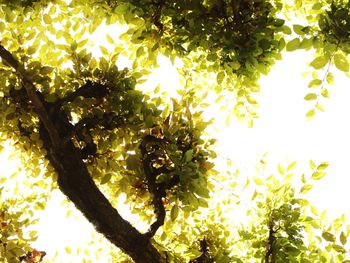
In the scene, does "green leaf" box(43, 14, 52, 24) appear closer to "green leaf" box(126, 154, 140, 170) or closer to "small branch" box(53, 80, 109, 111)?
"small branch" box(53, 80, 109, 111)

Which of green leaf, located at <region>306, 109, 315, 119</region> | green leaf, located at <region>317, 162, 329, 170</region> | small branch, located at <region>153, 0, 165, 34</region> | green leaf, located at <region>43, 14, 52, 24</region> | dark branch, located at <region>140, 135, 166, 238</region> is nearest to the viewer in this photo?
green leaf, located at <region>306, 109, 315, 119</region>

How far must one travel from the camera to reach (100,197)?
3.29 m

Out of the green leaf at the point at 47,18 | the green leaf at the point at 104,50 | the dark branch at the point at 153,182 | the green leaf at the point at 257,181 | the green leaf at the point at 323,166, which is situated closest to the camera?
the green leaf at the point at 323,166

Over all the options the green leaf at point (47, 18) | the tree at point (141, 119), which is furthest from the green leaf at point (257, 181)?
the green leaf at point (47, 18)

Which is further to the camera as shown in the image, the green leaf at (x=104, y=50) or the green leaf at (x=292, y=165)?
the green leaf at (x=104, y=50)

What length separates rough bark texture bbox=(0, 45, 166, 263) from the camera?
3.14 m

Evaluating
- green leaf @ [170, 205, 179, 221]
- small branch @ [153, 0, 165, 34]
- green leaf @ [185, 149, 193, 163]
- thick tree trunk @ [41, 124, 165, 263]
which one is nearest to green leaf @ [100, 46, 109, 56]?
small branch @ [153, 0, 165, 34]

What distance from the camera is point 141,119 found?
3.53m

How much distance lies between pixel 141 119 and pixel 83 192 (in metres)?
0.90

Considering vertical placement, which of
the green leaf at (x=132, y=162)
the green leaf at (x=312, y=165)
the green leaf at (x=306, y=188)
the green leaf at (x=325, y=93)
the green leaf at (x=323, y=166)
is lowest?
the green leaf at (x=132, y=162)

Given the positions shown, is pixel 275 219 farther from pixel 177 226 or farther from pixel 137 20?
pixel 137 20

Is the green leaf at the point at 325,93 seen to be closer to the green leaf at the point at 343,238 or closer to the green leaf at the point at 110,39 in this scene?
the green leaf at the point at 343,238

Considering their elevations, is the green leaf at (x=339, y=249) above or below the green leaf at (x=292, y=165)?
below

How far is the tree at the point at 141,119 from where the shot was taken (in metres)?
2.95
